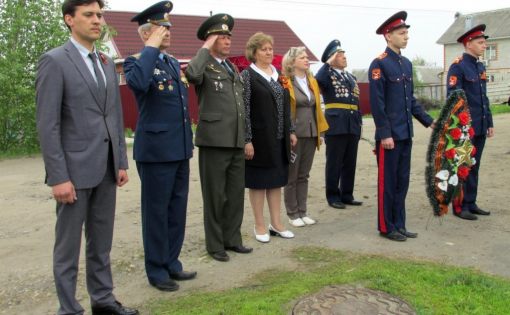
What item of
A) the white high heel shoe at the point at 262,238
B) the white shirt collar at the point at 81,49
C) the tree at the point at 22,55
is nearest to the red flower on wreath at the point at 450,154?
the white high heel shoe at the point at 262,238

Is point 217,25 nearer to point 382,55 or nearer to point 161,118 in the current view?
point 161,118

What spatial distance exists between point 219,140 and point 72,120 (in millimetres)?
1552

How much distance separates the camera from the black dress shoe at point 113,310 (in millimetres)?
3514

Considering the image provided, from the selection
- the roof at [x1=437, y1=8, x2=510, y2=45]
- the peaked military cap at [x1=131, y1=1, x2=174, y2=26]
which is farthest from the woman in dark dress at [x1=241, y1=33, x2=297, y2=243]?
the roof at [x1=437, y1=8, x2=510, y2=45]

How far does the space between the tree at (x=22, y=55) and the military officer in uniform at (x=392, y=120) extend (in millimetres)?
10107

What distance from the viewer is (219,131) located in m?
4.54

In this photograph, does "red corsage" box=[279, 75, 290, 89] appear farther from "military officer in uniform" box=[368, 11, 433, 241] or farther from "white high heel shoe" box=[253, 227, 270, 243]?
"white high heel shoe" box=[253, 227, 270, 243]

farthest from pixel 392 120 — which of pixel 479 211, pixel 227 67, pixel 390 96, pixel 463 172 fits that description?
pixel 479 211

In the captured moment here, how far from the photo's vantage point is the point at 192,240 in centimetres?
531

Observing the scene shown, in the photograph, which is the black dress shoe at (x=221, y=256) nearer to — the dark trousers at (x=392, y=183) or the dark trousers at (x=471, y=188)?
the dark trousers at (x=392, y=183)

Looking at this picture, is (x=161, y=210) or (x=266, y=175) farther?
(x=266, y=175)

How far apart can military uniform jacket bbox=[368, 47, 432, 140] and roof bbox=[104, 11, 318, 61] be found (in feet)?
63.9

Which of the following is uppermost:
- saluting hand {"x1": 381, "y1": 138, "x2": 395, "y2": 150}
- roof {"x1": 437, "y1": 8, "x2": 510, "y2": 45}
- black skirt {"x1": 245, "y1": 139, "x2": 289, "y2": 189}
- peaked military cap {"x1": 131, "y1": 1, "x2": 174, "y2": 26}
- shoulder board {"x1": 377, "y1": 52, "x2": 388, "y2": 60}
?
roof {"x1": 437, "y1": 8, "x2": 510, "y2": 45}

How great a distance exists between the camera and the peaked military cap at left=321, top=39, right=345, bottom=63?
666 cm
